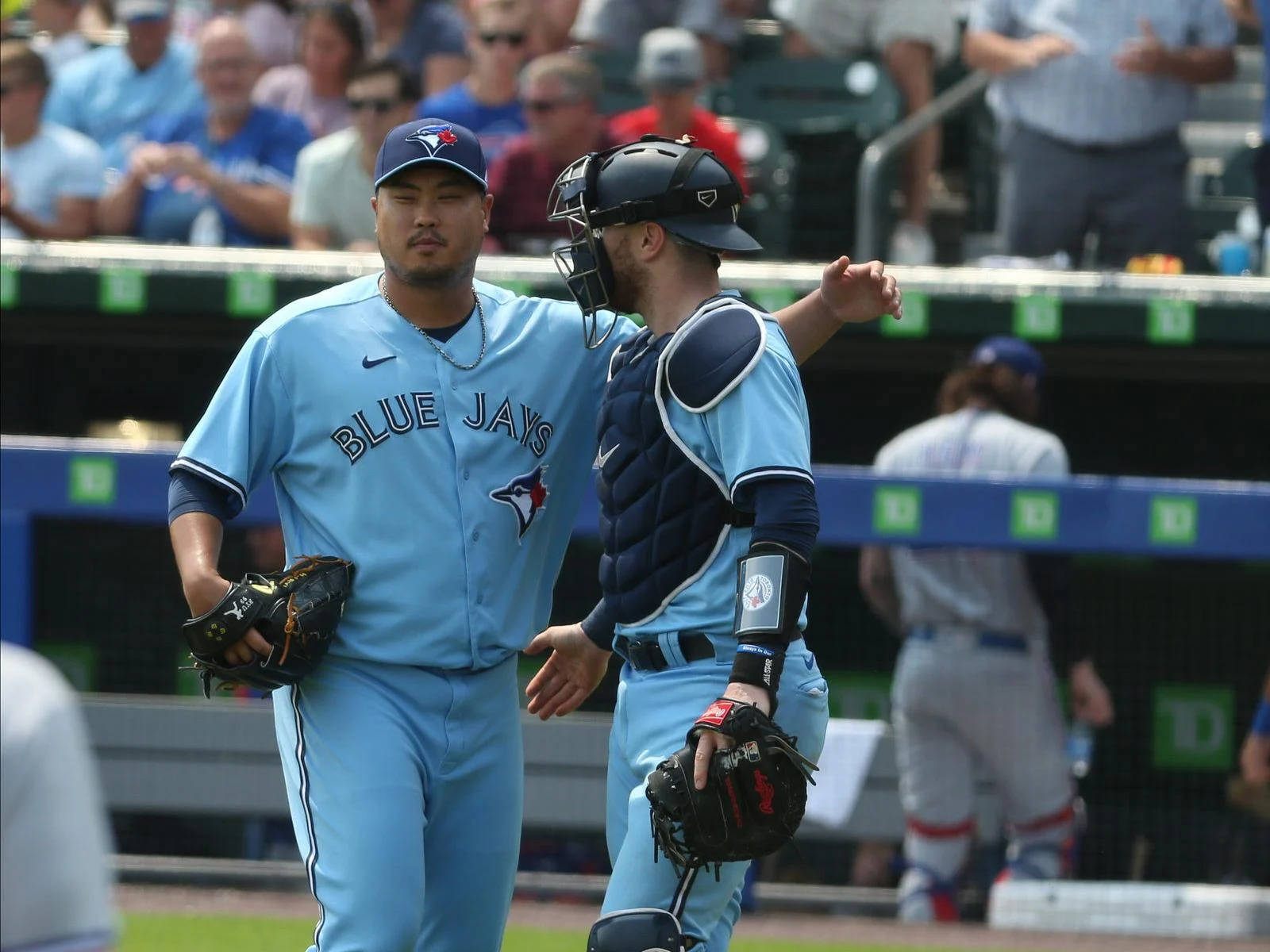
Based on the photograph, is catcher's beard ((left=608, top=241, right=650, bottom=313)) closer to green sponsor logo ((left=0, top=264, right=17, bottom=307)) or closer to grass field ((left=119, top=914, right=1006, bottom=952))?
grass field ((left=119, top=914, right=1006, bottom=952))

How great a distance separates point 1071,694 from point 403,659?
3044 mm

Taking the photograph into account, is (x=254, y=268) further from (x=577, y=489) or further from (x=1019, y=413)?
(x=577, y=489)

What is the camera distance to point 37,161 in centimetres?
756

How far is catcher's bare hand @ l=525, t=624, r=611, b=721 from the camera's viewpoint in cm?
371

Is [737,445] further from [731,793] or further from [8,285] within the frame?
[8,285]

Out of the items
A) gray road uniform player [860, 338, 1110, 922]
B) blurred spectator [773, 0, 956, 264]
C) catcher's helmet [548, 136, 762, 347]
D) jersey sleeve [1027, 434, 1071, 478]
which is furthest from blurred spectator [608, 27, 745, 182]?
catcher's helmet [548, 136, 762, 347]

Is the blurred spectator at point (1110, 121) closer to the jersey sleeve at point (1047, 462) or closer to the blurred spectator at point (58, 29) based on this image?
the jersey sleeve at point (1047, 462)

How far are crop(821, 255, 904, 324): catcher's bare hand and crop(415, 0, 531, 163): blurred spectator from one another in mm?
3780

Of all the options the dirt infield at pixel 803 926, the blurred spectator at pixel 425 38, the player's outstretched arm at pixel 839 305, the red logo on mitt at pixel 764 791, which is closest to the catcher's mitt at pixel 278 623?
the red logo on mitt at pixel 764 791

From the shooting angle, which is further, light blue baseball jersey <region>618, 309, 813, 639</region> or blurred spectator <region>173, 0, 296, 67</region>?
blurred spectator <region>173, 0, 296, 67</region>

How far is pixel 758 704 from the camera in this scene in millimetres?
3154

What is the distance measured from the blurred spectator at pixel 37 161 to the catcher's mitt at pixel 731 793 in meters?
4.91

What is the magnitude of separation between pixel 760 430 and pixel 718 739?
474 millimetres

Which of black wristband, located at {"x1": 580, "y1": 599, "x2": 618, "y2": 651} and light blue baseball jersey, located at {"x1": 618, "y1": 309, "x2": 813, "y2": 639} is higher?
light blue baseball jersey, located at {"x1": 618, "y1": 309, "x2": 813, "y2": 639}
